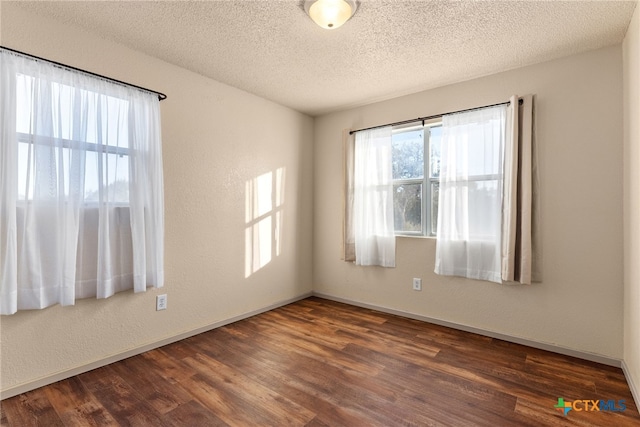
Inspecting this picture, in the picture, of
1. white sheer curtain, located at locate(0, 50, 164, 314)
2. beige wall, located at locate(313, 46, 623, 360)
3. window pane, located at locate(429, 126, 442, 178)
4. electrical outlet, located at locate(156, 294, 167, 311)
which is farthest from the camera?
window pane, located at locate(429, 126, 442, 178)

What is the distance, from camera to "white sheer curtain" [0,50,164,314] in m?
1.90

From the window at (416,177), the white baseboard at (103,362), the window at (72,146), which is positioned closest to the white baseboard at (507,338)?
the window at (416,177)

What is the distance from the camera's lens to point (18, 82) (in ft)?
6.34

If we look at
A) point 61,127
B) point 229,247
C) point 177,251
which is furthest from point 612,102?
A: point 61,127

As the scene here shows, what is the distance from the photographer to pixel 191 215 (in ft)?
9.61

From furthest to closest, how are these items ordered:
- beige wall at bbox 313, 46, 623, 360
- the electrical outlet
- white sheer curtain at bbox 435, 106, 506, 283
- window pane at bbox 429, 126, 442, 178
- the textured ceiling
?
window pane at bbox 429, 126, 442, 178, white sheer curtain at bbox 435, 106, 506, 283, the electrical outlet, beige wall at bbox 313, 46, 623, 360, the textured ceiling

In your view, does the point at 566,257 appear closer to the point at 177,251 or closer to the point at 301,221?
the point at 301,221

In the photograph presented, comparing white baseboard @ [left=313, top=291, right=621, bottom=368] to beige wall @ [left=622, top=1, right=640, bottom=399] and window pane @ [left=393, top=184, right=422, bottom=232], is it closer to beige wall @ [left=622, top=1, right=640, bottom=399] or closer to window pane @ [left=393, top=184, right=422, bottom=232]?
beige wall @ [left=622, top=1, right=640, bottom=399]

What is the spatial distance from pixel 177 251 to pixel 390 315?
2407 mm

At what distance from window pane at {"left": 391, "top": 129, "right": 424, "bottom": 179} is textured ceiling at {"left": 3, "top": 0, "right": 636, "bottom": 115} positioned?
0.64 meters

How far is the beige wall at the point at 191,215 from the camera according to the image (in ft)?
6.81

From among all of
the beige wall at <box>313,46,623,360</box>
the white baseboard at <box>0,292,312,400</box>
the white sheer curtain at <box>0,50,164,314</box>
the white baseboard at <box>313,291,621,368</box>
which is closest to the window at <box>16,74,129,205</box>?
the white sheer curtain at <box>0,50,164,314</box>

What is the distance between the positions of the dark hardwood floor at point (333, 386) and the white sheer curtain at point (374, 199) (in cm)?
100

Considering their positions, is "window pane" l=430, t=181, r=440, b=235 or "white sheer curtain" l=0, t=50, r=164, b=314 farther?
"window pane" l=430, t=181, r=440, b=235
